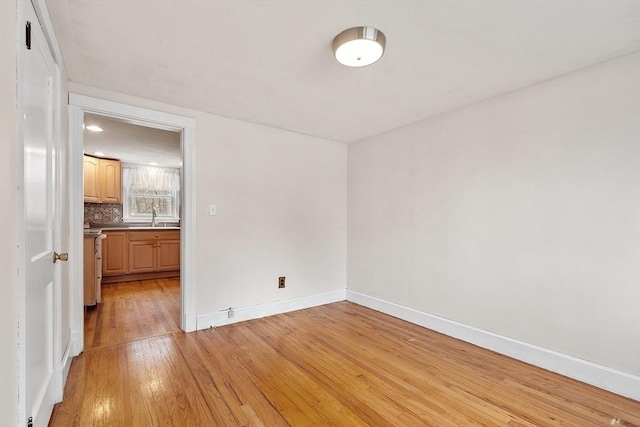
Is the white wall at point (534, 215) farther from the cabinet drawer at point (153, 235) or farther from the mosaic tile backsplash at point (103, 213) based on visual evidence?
the mosaic tile backsplash at point (103, 213)

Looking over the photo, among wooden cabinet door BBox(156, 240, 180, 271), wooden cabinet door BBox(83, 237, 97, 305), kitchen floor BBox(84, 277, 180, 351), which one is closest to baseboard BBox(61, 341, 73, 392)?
kitchen floor BBox(84, 277, 180, 351)

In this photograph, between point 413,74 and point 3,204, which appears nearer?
point 3,204

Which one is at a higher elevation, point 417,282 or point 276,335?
point 417,282

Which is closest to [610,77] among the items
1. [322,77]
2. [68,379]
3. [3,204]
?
[322,77]

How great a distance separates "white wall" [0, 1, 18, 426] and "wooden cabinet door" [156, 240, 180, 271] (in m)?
4.66

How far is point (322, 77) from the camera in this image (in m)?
2.25

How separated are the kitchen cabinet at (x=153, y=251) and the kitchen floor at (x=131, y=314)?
16.6 inches

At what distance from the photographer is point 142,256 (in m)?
5.17

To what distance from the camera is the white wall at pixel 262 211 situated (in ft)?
9.80

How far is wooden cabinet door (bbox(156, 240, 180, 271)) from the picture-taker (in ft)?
17.5

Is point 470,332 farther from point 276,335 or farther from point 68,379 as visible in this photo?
point 68,379

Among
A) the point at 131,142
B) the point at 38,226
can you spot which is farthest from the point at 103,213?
the point at 38,226

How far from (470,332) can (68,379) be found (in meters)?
3.19

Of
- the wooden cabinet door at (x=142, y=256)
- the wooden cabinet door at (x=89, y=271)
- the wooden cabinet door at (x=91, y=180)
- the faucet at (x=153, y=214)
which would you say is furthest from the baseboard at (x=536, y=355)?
the wooden cabinet door at (x=91, y=180)
